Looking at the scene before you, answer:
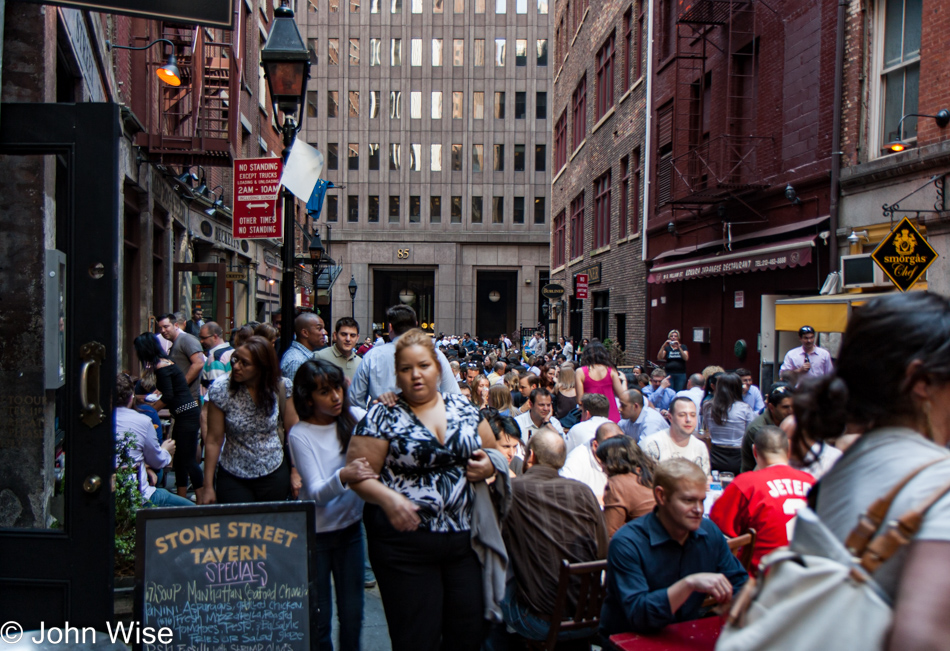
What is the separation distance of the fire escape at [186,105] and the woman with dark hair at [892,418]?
12002 millimetres

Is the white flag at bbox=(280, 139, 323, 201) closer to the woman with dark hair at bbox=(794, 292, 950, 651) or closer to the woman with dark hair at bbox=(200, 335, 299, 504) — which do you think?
the woman with dark hair at bbox=(200, 335, 299, 504)

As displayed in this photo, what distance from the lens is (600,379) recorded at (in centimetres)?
891

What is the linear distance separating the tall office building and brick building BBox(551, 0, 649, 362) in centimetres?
1130

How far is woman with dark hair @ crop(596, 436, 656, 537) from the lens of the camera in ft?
14.9

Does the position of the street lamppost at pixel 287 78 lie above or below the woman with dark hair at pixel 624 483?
above

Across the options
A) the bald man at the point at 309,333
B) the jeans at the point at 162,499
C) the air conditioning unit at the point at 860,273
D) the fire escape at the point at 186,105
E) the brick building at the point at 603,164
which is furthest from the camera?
the brick building at the point at 603,164

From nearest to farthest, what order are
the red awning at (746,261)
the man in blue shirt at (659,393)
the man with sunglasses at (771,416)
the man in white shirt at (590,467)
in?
1. the man in white shirt at (590,467)
2. the man with sunglasses at (771,416)
3. the man in blue shirt at (659,393)
4. the red awning at (746,261)

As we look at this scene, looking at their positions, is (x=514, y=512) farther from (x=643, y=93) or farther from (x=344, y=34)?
(x=344, y=34)

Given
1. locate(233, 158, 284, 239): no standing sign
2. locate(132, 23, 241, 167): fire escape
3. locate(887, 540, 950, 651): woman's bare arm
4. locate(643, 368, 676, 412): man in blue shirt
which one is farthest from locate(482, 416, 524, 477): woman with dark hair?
locate(132, 23, 241, 167): fire escape

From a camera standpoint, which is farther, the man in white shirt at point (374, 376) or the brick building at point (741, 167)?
the brick building at point (741, 167)

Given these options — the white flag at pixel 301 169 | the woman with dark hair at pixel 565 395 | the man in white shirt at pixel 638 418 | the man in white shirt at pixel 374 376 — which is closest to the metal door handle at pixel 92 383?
the man in white shirt at pixel 374 376

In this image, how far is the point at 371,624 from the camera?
16.6 feet

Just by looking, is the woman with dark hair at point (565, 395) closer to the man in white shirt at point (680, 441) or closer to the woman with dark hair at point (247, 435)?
the man in white shirt at point (680, 441)

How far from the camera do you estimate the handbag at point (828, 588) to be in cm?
137
